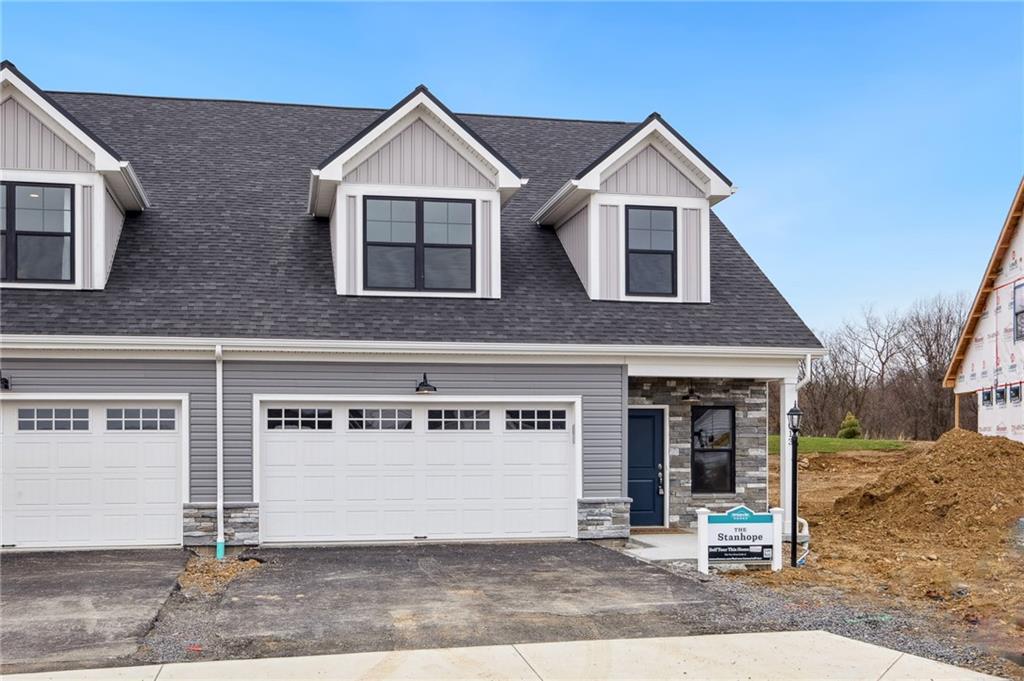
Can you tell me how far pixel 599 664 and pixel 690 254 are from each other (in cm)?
900

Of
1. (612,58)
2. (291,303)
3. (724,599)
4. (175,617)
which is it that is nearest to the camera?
(175,617)

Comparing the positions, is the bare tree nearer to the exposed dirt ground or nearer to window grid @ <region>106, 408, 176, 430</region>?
the exposed dirt ground

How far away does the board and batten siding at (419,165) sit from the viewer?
14.4 metres

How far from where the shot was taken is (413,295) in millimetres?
14406

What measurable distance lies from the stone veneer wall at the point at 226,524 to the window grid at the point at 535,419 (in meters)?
3.76

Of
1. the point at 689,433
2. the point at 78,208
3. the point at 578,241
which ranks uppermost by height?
the point at 78,208

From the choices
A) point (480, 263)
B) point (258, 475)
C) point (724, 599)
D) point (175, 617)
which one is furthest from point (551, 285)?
point (175, 617)

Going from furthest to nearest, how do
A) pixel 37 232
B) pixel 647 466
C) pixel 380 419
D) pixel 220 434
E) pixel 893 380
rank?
pixel 893 380 → pixel 647 466 → pixel 380 419 → pixel 37 232 → pixel 220 434

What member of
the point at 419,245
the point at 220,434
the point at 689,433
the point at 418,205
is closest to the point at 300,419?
the point at 220,434

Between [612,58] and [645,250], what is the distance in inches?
117

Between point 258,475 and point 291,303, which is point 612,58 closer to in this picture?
point 291,303

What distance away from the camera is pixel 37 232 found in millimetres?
13500

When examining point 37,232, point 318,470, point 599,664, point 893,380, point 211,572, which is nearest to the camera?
point 599,664

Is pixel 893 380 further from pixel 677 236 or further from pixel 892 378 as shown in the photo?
pixel 677 236
